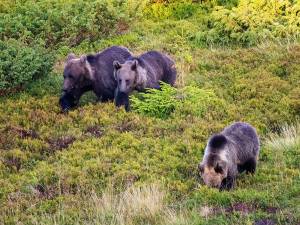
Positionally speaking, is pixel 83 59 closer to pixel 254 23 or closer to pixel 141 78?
pixel 141 78

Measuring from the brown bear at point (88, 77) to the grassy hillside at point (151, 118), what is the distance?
0.36 metres

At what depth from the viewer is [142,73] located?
14.5 metres

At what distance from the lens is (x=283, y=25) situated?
20406mm

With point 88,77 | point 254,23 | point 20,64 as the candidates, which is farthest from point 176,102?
point 254,23

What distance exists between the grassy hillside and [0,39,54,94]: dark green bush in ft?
0.13

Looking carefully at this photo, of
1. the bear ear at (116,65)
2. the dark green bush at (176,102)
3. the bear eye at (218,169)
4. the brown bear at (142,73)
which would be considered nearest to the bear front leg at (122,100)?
the brown bear at (142,73)

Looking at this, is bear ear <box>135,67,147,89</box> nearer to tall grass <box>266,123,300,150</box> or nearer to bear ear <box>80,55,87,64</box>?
bear ear <box>80,55,87,64</box>

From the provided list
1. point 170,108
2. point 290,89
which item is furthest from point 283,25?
point 170,108

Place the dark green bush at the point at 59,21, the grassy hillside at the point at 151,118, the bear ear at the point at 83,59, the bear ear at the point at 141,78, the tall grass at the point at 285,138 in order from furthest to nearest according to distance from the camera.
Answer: the dark green bush at the point at 59,21, the bear ear at the point at 83,59, the bear ear at the point at 141,78, the tall grass at the point at 285,138, the grassy hillside at the point at 151,118

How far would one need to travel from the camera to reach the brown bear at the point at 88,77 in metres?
14.4

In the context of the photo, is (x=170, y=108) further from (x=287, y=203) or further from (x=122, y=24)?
(x=122, y=24)

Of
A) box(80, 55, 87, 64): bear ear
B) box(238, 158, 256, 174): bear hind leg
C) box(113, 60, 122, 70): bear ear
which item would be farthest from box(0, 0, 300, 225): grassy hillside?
box(80, 55, 87, 64): bear ear

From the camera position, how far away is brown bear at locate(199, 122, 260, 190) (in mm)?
9555

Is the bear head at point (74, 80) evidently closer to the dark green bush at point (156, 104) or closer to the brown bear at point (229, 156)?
the dark green bush at point (156, 104)
